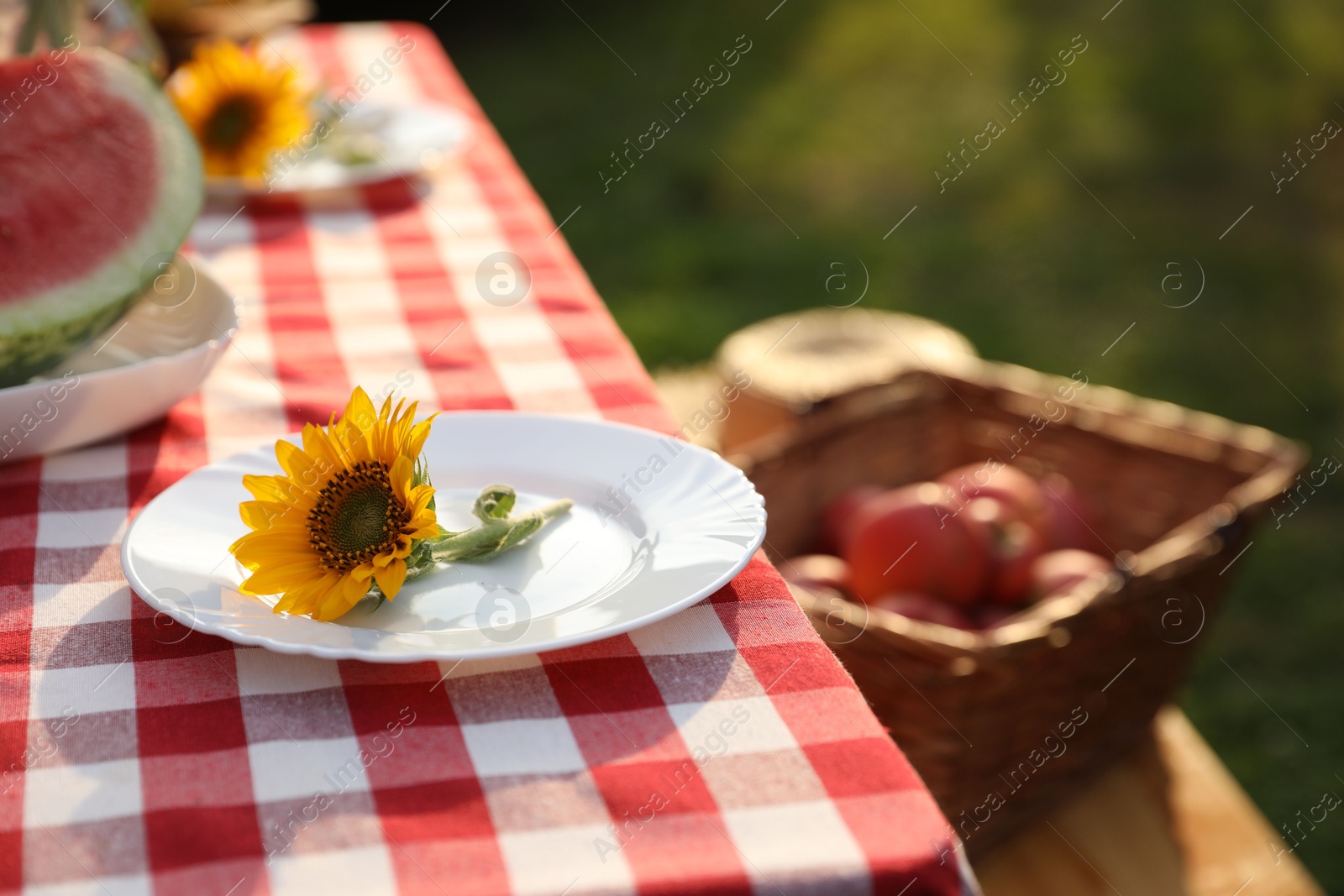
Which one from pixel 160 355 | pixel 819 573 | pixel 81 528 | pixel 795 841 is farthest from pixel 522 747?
pixel 819 573

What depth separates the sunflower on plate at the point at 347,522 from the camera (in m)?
0.74

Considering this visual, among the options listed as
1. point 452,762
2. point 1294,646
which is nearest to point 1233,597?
point 1294,646

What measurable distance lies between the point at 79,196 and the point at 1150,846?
143 cm

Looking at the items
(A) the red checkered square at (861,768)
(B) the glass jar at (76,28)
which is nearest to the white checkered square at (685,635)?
(A) the red checkered square at (861,768)

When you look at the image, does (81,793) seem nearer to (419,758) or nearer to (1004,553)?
(419,758)

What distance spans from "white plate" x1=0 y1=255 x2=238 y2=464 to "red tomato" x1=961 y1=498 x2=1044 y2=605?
1.03 metres

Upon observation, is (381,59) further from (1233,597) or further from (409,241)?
(1233,597)

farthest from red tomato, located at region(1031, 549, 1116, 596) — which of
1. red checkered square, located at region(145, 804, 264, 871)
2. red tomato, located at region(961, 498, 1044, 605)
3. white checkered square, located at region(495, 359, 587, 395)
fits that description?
red checkered square, located at region(145, 804, 264, 871)

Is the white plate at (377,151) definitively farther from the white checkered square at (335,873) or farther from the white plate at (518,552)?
the white checkered square at (335,873)

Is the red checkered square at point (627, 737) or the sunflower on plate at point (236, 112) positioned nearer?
the red checkered square at point (627, 737)

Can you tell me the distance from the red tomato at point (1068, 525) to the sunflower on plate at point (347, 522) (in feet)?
4.11

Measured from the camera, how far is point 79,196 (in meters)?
1.12

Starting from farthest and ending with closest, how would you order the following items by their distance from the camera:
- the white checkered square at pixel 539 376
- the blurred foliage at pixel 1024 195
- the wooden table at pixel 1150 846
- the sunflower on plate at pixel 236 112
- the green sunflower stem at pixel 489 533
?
the blurred foliage at pixel 1024 195 → the sunflower on plate at pixel 236 112 → the wooden table at pixel 1150 846 → the white checkered square at pixel 539 376 → the green sunflower stem at pixel 489 533

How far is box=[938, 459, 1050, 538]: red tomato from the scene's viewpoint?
5.93 ft
